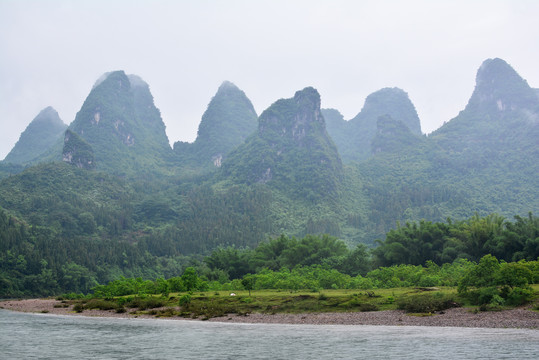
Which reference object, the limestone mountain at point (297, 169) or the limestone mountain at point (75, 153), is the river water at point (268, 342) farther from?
the limestone mountain at point (75, 153)

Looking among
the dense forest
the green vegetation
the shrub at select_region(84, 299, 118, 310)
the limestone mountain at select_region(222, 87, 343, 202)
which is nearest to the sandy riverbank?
the green vegetation

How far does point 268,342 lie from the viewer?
2216 cm

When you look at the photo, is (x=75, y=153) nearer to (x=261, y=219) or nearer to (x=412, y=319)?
(x=261, y=219)

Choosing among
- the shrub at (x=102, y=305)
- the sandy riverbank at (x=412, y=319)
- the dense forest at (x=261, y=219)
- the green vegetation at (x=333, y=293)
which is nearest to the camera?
the sandy riverbank at (x=412, y=319)

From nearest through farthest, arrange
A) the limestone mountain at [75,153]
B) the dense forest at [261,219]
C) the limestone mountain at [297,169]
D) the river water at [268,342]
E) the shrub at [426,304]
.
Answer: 1. the river water at [268,342]
2. the shrub at [426,304]
3. the dense forest at [261,219]
4. the limestone mountain at [297,169]
5. the limestone mountain at [75,153]

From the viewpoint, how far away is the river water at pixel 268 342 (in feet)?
60.0

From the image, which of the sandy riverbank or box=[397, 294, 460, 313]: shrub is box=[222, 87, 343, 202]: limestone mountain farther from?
box=[397, 294, 460, 313]: shrub

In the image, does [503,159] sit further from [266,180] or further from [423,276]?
[423,276]

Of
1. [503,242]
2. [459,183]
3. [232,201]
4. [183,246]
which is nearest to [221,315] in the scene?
[503,242]

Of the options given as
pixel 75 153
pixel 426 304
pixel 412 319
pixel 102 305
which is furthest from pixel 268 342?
pixel 75 153

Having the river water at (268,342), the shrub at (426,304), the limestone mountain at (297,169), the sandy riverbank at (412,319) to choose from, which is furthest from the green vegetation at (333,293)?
the limestone mountain at (297,169)

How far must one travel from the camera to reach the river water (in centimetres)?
1830

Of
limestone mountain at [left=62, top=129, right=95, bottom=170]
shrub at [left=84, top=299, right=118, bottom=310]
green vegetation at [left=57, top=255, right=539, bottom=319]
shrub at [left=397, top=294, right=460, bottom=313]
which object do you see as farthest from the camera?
limestone mountain at [left=62, top=129, right=95, bottom=170]

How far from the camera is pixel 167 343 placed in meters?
22.7
